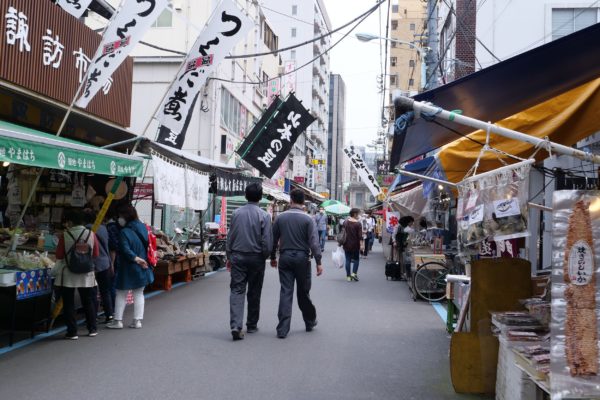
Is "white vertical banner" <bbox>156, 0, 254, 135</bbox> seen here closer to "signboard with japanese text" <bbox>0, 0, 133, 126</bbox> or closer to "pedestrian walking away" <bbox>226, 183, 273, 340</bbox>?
"signboard with japanese text" <bbox>0, 0, 133, 126</bbox>

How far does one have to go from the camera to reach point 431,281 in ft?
42.2

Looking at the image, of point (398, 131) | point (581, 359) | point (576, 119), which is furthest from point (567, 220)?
point (576, 119)

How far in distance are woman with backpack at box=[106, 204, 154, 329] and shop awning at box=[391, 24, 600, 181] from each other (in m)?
4.11

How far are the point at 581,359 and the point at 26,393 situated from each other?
4.99 metres

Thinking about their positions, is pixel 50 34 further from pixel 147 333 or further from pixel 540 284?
pixel 540 284

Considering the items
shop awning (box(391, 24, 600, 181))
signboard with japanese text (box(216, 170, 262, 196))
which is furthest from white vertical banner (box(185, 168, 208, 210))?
shop awning (box(391, 24, 600, 181))

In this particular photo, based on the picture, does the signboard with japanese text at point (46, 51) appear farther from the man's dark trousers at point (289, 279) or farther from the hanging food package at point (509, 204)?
the hanging food package at point (509, 204)

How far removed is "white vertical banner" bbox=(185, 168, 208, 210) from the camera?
12922 millimetres

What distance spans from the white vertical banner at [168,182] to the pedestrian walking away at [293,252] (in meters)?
3.56

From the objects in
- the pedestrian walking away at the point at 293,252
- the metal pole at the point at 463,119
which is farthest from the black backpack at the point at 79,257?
the metal pole at the point at 463,119

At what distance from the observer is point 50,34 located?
11.8 metres

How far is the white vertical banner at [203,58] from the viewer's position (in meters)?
11.4

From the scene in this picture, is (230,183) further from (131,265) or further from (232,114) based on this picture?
(232,114)

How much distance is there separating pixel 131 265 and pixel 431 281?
682cm
